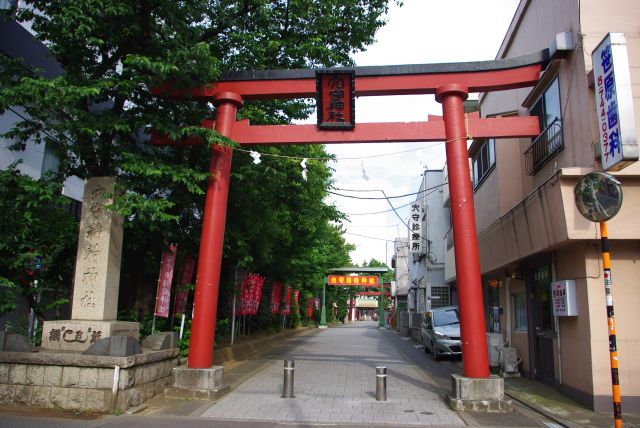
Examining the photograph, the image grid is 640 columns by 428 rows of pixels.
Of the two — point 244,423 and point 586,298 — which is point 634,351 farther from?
point 244,423

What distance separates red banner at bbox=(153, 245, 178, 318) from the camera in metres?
11.0

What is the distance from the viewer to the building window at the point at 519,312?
42.1ft

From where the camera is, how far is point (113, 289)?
927 cm

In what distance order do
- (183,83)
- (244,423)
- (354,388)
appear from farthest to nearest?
(354,388) < (183,83) < (244,423)

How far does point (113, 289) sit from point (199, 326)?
177cm

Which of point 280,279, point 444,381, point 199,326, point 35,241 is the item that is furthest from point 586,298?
point 280,279

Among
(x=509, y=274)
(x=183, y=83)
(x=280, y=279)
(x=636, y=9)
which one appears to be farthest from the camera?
(x=280, y=279)

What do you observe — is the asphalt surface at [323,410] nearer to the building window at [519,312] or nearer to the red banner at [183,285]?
the building window at [519,312]

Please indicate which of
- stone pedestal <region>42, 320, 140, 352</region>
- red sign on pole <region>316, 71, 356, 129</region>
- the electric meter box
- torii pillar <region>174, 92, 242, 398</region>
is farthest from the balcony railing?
stone pedestal <region>42, 320, 140, 352</region>

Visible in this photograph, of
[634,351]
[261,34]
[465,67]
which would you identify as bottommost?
[634,351]

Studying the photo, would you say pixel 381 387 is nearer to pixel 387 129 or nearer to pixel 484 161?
pixel 387 129

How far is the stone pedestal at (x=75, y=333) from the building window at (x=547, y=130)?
374 inches

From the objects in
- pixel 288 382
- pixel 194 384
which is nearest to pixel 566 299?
pixel 288 382

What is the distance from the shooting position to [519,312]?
43.7 ft
